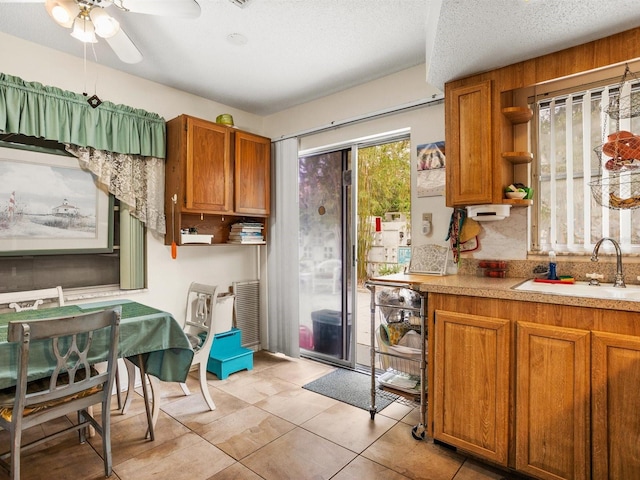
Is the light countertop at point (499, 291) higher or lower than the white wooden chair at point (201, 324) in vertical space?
higher

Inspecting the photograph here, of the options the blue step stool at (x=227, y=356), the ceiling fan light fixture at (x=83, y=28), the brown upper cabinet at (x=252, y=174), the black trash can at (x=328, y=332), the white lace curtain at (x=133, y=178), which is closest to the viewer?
the ceiling fan light fixture at (x=83, y=28)

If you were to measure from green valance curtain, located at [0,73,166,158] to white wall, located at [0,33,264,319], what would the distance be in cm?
17

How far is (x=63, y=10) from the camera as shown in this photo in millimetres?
1622

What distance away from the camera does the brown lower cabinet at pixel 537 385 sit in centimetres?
152

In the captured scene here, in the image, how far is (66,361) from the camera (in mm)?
1706

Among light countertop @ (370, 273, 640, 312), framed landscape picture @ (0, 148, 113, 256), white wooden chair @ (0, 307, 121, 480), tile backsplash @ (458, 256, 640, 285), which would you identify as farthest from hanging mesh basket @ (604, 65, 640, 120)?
framed landscape picture @ (0, 148, 113, 256)

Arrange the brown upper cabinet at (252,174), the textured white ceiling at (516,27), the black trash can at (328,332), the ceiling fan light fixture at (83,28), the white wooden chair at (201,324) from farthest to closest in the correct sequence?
the black trash can at (328,332)
the brown upper cabinet at (252,174)
the white wooden chair at (201,324)
the ceiling fan light fixture at (83,28)
the textured white ceiling at (516,27)

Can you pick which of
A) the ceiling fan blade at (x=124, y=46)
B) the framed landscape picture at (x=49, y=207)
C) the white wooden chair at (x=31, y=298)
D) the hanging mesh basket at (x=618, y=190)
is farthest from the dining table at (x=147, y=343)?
the hanging mesh basket at (x=618, y=190)

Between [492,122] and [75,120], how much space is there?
2812 mm

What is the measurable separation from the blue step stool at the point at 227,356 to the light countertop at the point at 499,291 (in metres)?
1.61

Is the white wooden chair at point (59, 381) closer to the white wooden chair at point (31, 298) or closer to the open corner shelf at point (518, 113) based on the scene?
the white wooden chair at point (31, 298)

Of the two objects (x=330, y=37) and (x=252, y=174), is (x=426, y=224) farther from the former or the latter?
(x=252, y=174)

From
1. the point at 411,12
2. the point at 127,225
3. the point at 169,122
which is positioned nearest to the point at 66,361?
the point at 127,225

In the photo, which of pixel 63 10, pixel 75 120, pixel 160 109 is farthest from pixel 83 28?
pixel 160 109
